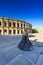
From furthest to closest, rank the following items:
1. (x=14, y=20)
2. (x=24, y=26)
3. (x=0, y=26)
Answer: (x=24, y=26), (x=14, y=20), (x=0, y=26)

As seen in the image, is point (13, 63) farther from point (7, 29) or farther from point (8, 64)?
point (7, 29)

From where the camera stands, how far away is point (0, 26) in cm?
2764

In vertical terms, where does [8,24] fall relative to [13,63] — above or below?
above

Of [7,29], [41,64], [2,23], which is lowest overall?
[41,64]

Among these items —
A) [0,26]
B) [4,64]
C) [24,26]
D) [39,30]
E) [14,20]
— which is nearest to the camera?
[4,64]

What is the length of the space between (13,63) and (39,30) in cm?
3675

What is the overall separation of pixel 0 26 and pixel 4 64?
25623 mm

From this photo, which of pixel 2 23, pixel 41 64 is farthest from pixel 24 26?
pixel 41 64

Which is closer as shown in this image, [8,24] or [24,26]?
[8,24]

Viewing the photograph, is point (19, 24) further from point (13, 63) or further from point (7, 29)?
point (13, 63)

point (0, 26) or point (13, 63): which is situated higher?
point (0, 26)

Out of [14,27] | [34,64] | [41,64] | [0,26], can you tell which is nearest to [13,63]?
[34,64]

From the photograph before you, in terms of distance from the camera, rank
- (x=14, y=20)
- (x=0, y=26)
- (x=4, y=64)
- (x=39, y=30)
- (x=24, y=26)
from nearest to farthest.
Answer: (x=4, y=64), (x=0, y=26), (x=14, y=20), (x=24, y=26), (x=39, y=30)

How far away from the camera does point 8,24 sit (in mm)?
29094
